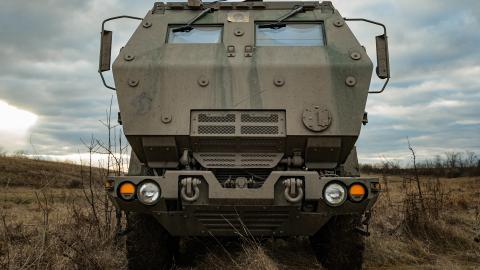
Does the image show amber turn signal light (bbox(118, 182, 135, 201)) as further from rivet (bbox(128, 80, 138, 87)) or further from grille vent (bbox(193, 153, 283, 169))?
rivet (bbox(128, 80, 138, 87))

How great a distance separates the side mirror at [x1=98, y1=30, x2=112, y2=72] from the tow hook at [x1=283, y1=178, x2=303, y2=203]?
2384 mm

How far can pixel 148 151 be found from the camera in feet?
16.6

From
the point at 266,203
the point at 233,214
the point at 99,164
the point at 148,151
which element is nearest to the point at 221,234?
the point at 233,214

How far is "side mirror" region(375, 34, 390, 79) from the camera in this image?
5.37m

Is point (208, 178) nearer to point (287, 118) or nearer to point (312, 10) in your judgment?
point (287, 118)

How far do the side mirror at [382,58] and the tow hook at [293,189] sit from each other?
1782mm

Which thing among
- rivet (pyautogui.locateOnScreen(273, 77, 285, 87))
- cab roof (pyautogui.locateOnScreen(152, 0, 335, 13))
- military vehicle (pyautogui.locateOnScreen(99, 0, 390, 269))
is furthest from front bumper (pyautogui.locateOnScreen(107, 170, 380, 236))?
cab roof (pyautogui.locateOnScreen(152, 0, 335, 13))

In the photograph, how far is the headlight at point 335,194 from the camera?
171 inches

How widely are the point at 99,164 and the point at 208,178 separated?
303 centimetres

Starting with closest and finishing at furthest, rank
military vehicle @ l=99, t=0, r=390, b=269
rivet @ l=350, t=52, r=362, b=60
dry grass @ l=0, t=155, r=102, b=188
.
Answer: military vehicle @ l=99, t=0, r=390, b=269, rivet @ l=350, t=52, r=362, b=60, dry grass @ l=0, t=155, r=102, b=188

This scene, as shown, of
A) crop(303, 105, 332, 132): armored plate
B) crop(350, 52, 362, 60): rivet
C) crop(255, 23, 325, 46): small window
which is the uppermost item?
crop(255, 23, 325, 46): small window

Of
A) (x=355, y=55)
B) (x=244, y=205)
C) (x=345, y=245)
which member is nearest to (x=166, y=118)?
(x=244, y=205)

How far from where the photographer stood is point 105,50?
5449 mm

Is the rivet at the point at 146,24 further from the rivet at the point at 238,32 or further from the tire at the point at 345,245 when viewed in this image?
the tire at the point at 345,245
